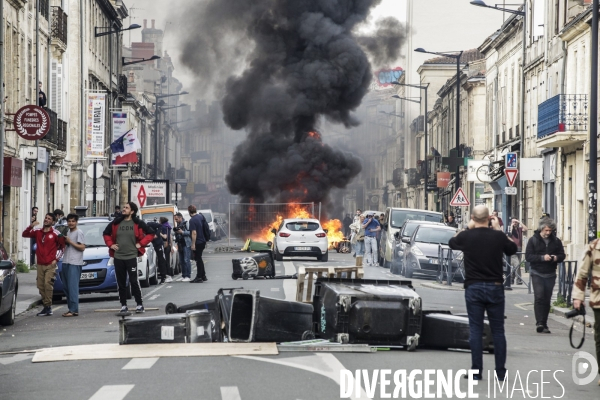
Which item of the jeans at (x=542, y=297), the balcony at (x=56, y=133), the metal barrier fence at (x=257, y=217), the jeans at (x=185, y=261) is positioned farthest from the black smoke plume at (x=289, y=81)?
the jeans at (x=542, y=297)

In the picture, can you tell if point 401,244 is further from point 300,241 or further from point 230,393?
point 230,393

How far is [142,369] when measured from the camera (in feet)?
35.3

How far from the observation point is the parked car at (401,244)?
30.6m

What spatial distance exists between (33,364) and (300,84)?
165ft

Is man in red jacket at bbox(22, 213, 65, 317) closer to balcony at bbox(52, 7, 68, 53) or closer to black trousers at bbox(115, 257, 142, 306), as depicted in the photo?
black trousers at bbox(115, 257, 142, 306)

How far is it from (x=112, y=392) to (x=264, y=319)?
3505 millimetres

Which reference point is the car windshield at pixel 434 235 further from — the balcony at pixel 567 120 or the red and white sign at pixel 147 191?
the red and white sign at pixel 147 191

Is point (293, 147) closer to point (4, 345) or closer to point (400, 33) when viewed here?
point (400, 33)

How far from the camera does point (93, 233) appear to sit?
22984 millimetres

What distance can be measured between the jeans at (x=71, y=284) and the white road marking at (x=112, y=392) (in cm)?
835

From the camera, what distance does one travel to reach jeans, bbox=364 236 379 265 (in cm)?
3556

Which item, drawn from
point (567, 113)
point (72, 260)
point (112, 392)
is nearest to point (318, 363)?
point (112, 392)

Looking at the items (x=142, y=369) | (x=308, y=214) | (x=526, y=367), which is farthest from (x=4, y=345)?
(x=308, y=214)

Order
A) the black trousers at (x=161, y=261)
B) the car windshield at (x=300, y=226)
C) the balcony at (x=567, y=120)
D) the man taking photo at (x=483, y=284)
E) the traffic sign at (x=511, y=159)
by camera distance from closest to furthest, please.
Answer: the man taking photo at (x=483, y=284) → the black trousers at (x=161, y=261) → the traffic sign at (x=511, y=159) → the balcony at (x=567, y=120) → the car windshield at (x=300, y=226)
